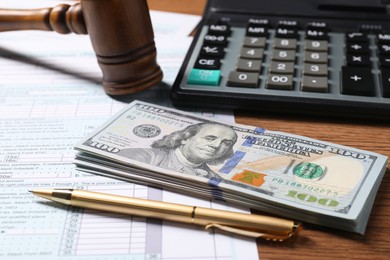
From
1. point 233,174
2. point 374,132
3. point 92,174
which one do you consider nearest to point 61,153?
point 92,174

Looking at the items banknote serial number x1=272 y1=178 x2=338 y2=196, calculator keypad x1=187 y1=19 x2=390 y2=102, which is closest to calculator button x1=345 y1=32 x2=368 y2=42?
calculator keypad x1=187 y1=19 x2=390 y2=102

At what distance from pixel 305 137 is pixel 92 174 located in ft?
0.58

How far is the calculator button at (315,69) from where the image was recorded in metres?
0.54

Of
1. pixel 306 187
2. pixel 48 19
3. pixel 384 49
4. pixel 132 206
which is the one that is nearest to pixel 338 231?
pixel 306 187

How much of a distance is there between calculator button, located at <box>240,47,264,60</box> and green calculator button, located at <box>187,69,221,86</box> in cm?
4

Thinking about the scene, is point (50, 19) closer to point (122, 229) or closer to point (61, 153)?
point (61, 153)

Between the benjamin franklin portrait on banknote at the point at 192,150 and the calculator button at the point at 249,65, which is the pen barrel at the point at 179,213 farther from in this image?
the calculator button at the point at 249,65

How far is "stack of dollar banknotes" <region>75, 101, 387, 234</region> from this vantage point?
0.40 metres

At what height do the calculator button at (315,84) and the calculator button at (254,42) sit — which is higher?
the calculator button at (315,84)

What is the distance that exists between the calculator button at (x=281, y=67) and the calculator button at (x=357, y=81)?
0.05 meters

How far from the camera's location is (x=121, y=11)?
0.51 metres

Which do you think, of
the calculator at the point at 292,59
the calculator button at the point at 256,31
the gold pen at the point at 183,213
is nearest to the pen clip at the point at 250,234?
the gold pen at the point at 183,213

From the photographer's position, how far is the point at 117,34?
1.70ft

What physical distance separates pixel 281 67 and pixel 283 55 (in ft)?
0.08
